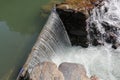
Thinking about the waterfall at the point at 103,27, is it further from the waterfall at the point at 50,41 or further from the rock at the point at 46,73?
the rock at the point at 46,73

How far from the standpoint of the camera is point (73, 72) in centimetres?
407

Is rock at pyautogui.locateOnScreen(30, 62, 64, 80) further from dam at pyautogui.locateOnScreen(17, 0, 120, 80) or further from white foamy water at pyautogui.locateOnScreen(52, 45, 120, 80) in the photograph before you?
white foamy water at pyautogui.locateOnScreen(52, 45, 120, 80)

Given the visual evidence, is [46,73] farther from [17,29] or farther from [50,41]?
[17,29]

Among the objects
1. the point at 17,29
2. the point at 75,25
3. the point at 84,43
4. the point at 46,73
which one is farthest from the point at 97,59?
the point at 17,29

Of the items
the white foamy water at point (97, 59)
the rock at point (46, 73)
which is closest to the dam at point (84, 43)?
the white foamy water at point (97, 59)

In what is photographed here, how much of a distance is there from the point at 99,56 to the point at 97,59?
0.12 metres

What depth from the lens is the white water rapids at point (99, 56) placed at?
5129mm

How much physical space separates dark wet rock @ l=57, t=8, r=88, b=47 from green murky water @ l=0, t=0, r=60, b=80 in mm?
→ 969

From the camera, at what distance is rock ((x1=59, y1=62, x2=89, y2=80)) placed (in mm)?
3963

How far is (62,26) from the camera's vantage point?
579 cm

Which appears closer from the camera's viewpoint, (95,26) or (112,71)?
(112,71)

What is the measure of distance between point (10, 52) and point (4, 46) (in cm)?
37

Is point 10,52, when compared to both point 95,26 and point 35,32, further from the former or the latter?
point 95,26

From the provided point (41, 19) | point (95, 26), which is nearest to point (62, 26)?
point (95, 26)
